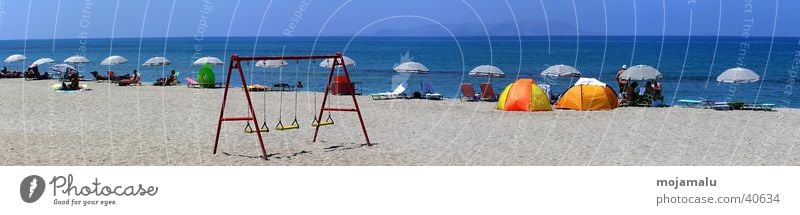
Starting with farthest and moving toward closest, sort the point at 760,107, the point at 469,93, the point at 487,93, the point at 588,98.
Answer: the point at 469,93, the point at 487,93, the point at 760,107, the point at 588,98

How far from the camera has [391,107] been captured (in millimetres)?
25484

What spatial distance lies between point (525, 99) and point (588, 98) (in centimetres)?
187

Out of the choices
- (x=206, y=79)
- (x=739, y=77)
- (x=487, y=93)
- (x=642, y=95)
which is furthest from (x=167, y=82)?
(x=739, y=77)

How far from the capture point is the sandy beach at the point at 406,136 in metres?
14.0

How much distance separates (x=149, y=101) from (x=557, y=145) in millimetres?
15728

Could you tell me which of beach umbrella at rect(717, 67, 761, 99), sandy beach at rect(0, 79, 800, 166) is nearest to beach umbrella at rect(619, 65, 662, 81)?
beach umbrella at rect(717, 67, 761, 99)

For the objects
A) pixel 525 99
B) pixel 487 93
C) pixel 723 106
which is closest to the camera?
pixel 525 99

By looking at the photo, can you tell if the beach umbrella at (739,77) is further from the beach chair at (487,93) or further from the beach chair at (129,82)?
the beach chair at (129,82)

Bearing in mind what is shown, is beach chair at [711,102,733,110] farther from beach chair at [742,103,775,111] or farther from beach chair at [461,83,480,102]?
beach chair at [461,83,480,102]

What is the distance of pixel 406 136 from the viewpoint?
56.5 ft

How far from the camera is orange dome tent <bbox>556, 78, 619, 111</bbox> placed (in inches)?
927

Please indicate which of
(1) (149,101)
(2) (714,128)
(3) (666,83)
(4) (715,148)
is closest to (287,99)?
(1) (149,101)

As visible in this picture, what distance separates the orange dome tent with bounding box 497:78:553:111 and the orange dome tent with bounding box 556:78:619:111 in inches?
30.3

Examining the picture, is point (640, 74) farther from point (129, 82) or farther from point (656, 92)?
point (129, 82)
